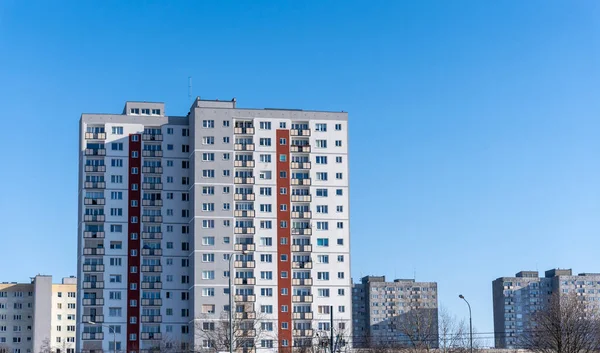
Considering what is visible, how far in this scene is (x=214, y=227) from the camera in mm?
148000

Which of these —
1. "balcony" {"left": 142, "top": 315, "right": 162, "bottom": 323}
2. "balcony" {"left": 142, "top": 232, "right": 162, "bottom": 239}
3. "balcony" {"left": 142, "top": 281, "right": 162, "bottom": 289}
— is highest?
"balcony" {"left": 142, "top": 232, "right": 162, "bottom": 239}

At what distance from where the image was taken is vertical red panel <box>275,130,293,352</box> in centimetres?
14725

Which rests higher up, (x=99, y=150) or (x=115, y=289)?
(x=99, y=150)

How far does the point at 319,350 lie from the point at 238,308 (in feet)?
62.8

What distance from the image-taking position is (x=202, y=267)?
146 metres

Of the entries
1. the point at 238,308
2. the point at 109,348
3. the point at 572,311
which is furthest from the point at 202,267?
the point at 572,311

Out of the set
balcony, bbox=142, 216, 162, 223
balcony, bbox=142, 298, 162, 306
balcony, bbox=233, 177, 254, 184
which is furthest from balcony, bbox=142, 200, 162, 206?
balcony, bbox=142, 298, 162, 306

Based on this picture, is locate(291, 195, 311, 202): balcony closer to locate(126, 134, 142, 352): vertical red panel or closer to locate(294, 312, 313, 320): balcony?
locate(294, 312, 313, 320): balcony

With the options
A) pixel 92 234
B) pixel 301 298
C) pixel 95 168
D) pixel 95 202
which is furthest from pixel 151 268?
pixel 301 298

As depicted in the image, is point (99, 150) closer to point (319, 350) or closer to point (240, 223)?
point (240, 223)

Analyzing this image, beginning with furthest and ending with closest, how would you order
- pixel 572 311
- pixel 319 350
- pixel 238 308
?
pixel 238 308
pixel 319 350
pixel 572 311

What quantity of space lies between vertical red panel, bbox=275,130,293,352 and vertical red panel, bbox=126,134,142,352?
64.4 feet

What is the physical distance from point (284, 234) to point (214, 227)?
971cm

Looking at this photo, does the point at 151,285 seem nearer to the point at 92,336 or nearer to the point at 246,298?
the point at 92,336
